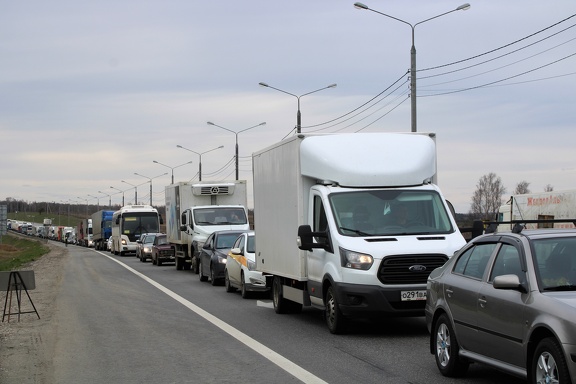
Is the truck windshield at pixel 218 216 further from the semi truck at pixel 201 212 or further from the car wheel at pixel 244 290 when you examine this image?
the car wheel at pixel 244 290

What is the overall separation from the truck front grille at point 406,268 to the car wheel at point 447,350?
2969 mm

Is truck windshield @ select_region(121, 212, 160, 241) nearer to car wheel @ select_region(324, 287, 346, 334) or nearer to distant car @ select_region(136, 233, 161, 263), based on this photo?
distant car @ select_region(136, 233, 161, 263)

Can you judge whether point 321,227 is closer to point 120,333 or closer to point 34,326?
point 120,333

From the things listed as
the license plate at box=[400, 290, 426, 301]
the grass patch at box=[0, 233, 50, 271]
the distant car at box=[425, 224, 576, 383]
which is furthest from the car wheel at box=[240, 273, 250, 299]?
the grass patch at box=[0, 233, 50, 271]

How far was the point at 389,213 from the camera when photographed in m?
13.6

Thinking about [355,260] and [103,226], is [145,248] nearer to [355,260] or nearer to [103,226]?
[103,226]

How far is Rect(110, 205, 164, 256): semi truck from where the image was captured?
193 feet

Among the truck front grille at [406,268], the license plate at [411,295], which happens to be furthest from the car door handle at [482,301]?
the truck front grille at [406,268]

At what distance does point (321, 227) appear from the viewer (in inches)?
542

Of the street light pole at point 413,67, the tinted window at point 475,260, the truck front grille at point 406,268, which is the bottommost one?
the truck front grille at point 406,268

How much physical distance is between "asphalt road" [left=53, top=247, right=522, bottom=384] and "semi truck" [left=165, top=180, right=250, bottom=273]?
1297 centimetres

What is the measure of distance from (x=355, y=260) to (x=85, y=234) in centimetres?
10207

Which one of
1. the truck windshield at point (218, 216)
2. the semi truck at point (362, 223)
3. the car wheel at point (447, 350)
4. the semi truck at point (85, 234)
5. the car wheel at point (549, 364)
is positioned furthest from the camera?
the semi truck at point (85, 234)

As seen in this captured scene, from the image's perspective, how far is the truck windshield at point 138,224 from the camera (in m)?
58.9
